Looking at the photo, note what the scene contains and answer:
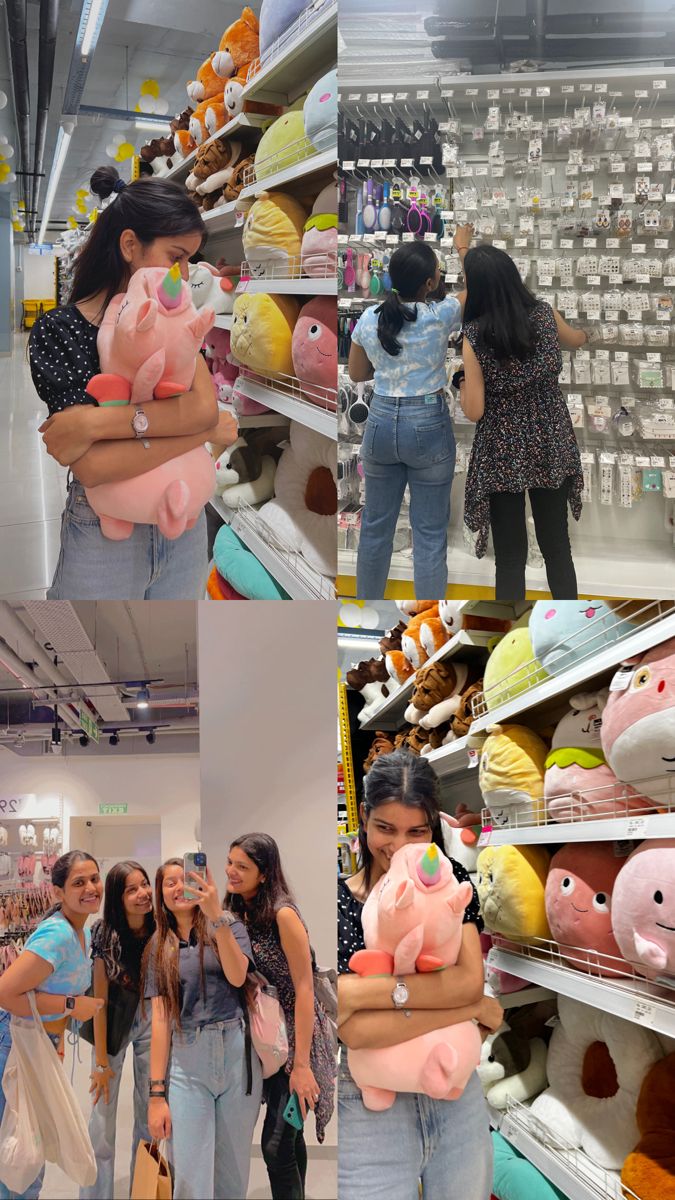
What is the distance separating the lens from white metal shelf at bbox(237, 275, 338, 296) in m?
1.76

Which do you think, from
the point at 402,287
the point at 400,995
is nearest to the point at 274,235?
the point at 402,287

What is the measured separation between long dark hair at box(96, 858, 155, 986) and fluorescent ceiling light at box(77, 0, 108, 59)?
1.51m

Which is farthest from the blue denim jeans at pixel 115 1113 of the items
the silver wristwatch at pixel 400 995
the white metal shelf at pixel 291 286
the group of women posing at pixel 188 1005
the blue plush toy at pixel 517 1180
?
the white metal shelf at pixel 291 286

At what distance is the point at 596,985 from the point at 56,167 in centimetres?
175

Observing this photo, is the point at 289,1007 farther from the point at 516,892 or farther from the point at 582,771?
the point at 582,771

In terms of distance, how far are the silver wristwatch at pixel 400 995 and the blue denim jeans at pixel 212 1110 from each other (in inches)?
12.9

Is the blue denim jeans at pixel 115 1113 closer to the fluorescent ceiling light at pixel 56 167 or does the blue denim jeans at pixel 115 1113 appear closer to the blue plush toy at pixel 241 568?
the blue plush toy at pixel 241 568

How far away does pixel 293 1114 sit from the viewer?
1766 millimetres

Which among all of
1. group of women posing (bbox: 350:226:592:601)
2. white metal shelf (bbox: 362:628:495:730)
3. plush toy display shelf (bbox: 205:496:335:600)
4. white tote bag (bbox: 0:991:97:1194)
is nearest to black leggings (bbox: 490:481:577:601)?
group of women posing (bbox: 350:226:592:601)

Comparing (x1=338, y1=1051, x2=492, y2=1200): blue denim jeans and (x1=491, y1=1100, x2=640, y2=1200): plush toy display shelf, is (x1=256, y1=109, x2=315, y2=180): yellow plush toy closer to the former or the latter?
(x1=338, y1=1051, x2=492, y2=1200): blue denim jeans

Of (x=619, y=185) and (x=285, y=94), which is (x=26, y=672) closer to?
(x=285, y=94)

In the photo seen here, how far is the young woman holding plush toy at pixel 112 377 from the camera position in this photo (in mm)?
1501

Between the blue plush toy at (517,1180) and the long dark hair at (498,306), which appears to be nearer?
the blue plush toy at (517,1180)

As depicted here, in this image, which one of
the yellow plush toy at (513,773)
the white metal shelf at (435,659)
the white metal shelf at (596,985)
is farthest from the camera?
the white metal shelf at (435,659)
